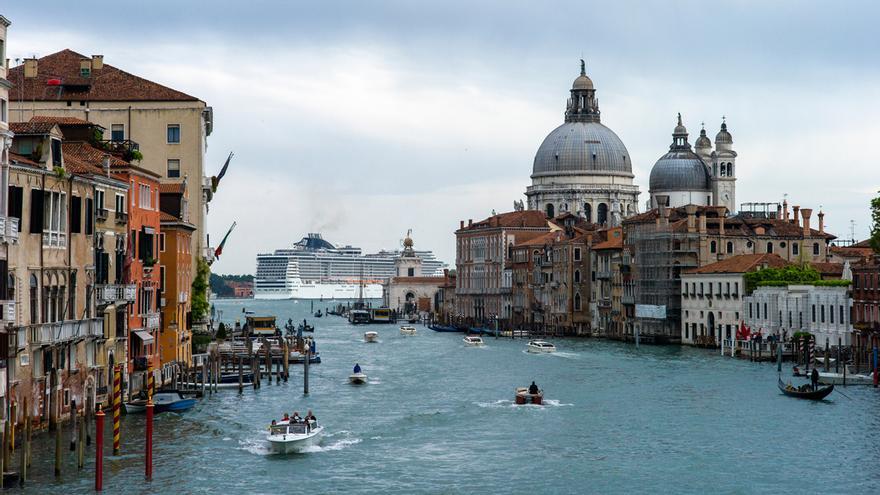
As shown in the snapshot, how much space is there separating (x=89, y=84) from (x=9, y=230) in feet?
77.2

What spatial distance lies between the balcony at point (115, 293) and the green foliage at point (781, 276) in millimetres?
33797

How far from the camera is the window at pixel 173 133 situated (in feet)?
158

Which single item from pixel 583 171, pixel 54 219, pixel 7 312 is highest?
pixel 583 171

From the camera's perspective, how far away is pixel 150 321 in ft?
122

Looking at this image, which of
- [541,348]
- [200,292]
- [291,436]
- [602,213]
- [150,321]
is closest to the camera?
[291,436]

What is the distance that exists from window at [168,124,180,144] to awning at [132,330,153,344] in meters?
12.7

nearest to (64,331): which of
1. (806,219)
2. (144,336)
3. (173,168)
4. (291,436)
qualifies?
(291,436)

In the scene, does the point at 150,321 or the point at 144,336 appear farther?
the point at 150,321

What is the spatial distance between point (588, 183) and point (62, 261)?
9251cm

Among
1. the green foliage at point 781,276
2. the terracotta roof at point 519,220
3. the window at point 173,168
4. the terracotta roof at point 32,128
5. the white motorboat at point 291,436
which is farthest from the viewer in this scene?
the terracotta roof at point 519,220

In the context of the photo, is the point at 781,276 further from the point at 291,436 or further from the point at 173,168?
the point at 291,436

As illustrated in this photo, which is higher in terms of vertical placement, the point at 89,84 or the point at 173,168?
the point at 89,84

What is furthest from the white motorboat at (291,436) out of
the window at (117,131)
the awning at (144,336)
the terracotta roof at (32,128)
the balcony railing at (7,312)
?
the window at (117,131)

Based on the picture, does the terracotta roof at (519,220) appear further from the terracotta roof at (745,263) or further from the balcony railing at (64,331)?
the balcony railing at (64,331)
